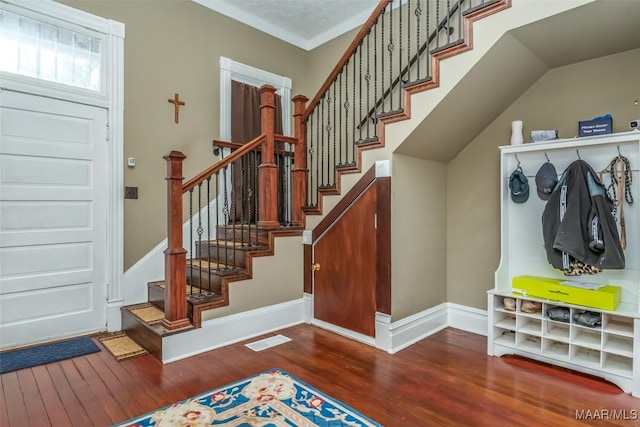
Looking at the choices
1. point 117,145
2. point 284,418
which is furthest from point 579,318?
point 117,145

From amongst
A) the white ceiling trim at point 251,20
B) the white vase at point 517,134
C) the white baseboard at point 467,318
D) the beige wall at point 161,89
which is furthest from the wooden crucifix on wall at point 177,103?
the white baseboard at point 467,318

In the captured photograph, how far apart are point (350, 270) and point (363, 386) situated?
109 cm

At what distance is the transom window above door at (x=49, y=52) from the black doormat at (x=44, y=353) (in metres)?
2.32

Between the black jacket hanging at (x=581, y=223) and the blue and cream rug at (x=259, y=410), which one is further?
the black jacket hanging at (x=581, y=223)

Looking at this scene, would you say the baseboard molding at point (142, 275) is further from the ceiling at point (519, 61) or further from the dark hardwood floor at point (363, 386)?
the ceiling at point (519, 61)

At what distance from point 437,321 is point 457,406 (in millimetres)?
1390

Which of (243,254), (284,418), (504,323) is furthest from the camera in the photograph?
(243,254)

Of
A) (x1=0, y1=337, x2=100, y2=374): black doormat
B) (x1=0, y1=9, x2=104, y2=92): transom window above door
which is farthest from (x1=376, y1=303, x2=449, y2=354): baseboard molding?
(x1=0, y1=9, x2=104, y2=92): transom window above door

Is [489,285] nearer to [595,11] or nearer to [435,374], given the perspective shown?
[435,374]

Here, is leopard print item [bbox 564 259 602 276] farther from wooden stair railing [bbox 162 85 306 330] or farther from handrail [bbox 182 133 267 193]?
handrail [bbox 182 133 267 193]

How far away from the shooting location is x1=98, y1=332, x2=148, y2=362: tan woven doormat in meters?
2.89

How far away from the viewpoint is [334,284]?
3.42 metres

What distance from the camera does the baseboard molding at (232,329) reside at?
281cm

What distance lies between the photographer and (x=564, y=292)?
2.59 meters
